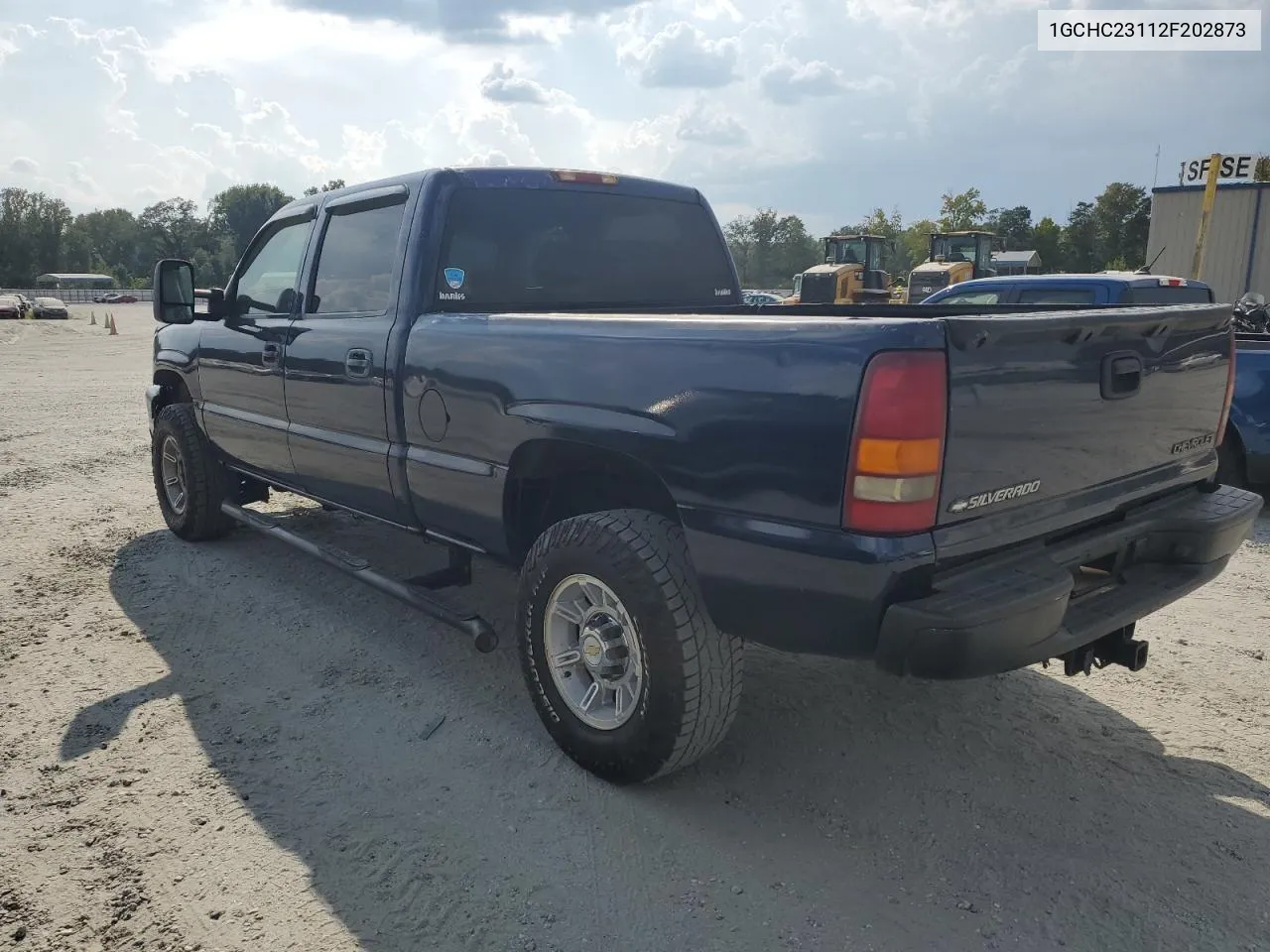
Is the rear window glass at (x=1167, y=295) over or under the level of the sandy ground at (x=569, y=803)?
over

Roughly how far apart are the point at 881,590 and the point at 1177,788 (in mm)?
1511

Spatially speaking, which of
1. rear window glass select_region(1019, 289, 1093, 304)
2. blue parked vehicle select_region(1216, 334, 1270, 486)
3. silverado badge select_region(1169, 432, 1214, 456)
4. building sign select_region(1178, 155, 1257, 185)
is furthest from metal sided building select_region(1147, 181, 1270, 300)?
silverado badge select_region(1169, 432, 1214, 456)

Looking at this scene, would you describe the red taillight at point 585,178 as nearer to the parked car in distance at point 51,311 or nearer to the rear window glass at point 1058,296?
the rear window glass at point 1058,296

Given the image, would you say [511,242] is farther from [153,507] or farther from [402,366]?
[153,507]

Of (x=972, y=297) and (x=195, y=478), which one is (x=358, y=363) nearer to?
(x=195, y=478)

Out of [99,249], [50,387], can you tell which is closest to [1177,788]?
[50,387]

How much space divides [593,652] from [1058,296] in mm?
5865

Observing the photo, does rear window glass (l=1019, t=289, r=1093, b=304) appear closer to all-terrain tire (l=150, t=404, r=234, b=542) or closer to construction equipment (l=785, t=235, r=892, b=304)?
all-terrain tire (l=150, t=404, r=234, b=542)

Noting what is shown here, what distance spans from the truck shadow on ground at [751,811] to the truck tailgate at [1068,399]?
1018mm

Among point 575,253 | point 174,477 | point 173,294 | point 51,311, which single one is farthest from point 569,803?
point 51,311

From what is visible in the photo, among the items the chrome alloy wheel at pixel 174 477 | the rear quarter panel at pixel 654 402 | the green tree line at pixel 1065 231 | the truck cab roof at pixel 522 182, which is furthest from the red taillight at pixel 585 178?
the green tree line at pixel 1065 231

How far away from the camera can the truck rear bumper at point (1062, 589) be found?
2.31m

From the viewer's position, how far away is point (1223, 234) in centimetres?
2516

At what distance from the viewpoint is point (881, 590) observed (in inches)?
91.5
